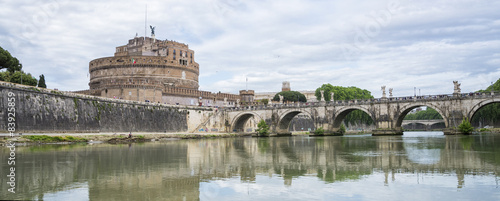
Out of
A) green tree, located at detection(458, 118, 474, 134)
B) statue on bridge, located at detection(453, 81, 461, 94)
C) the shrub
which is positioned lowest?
the shrub

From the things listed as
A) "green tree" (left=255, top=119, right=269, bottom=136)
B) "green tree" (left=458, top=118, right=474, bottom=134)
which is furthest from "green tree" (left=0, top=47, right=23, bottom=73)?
"green tree" (left=458, top=118, right=474, bottom=134)

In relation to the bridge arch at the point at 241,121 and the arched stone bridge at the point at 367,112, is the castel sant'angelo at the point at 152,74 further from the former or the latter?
the arched stone bridge at the point at 367,112

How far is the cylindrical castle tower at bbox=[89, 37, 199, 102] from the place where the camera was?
274 feet

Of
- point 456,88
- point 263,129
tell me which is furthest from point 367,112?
point 263,129

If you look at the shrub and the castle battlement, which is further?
the castle battlement

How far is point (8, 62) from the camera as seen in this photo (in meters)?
57.2

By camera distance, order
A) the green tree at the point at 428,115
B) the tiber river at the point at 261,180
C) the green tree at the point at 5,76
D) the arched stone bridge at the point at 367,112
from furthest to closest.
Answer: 1. the green tree at the point at 428,115
2. the arched stone bridge at the point at 367,112
3. the green tree at the point at 5,76
4. the tiber river at the point at 261,180

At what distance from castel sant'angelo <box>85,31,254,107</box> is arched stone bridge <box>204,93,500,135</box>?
29.9ft

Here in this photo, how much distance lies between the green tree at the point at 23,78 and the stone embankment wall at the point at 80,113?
9344 mm

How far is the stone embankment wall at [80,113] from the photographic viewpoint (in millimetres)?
39781

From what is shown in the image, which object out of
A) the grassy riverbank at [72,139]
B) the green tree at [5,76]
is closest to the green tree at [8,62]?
the green tree at [5,76]

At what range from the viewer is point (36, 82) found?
5619 cm

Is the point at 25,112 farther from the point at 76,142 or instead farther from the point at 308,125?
the point at 308,125

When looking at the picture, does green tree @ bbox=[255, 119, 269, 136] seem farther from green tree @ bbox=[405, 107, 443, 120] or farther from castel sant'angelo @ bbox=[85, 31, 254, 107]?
green tree @ bbox=[405, 107, 443, 120]
